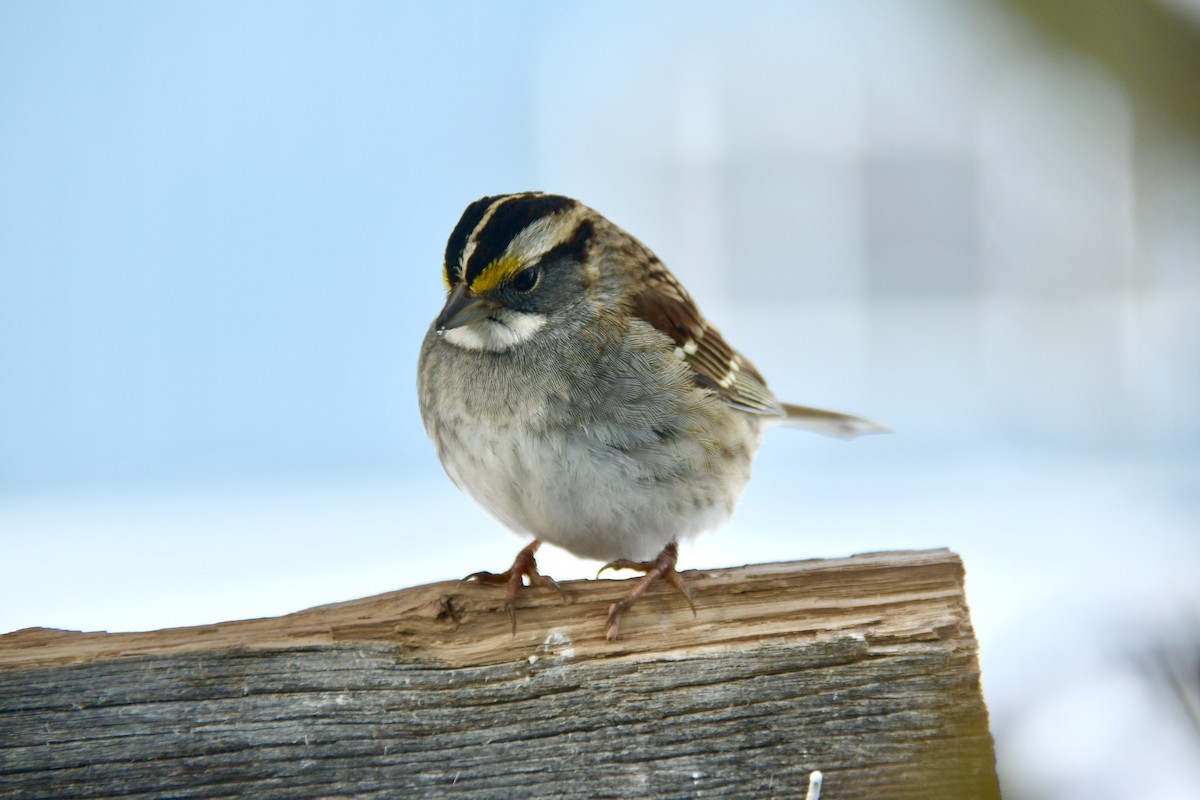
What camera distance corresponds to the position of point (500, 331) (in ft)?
8.13

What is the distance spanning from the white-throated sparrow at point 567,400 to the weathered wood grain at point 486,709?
501 millimetres

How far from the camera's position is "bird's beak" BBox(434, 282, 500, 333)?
7.55ft

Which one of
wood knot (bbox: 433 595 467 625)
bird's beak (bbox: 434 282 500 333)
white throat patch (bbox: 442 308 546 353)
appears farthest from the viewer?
white throat patch (bbox: 442 308 546 353)

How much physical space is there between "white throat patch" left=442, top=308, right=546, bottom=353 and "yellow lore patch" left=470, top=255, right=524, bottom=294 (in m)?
0.07

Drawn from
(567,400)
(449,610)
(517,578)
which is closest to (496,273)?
(567,400)

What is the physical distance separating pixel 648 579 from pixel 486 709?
1.19 feet

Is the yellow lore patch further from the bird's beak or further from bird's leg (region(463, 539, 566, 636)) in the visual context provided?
bird's leg (region(463, 539, 566, 636))

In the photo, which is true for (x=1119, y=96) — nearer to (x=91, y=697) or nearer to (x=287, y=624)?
(x=287, y=624)

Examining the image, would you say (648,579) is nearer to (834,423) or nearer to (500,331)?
(500,331)

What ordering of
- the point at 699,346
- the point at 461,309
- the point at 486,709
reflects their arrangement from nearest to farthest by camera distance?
1. the point at 486,709
2. the point at 461,309
3. the point at 699,346

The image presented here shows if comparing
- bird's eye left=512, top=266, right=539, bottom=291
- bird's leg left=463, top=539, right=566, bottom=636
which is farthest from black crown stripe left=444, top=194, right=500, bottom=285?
bird's leg left=463, top=539, right=566, bottom=636

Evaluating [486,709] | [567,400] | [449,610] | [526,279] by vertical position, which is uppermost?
[526,279]

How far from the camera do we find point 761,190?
18.1 ft

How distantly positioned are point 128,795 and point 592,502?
1.00m
